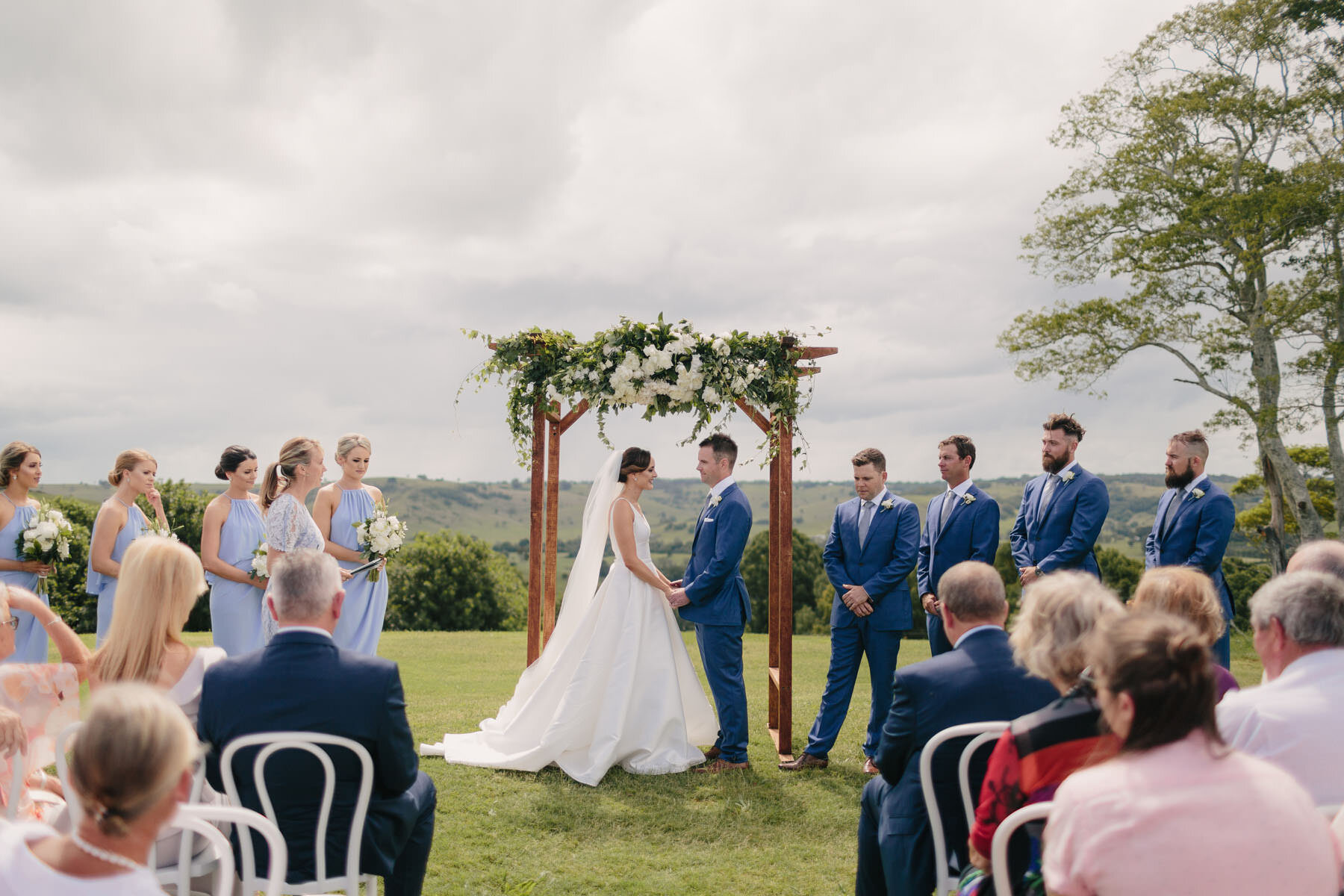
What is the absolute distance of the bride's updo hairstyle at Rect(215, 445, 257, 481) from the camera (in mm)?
6566

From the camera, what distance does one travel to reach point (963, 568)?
3.30 metres

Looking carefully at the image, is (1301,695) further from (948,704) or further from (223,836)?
(223,836)

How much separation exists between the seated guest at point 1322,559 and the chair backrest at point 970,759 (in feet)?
4.57

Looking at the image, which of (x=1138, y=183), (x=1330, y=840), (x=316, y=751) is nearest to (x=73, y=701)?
(x=316, y=751)

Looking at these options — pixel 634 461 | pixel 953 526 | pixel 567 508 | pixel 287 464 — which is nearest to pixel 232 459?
pixel 287 464

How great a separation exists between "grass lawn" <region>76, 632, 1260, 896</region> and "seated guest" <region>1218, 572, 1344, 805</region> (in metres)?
2.45

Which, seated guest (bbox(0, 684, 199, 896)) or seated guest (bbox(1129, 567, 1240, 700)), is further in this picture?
seated guest (bbox(1129, 567, 1240, 700))

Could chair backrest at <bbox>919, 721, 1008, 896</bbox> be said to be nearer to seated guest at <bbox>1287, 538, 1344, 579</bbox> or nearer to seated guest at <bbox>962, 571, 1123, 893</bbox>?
seated guest at <bbox>962, 571, 1123, 893</bbox>

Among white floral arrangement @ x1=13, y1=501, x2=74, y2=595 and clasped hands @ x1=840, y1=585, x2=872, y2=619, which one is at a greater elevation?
white floral arrangement @ x1=13, y1=501, x2=74, y2=595

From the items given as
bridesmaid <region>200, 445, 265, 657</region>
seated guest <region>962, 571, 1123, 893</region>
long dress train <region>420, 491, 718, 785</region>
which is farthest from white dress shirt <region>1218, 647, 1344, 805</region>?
bridesmaid <region>200, 445, 265, 657</region>

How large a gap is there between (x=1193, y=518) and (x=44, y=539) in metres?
8.41

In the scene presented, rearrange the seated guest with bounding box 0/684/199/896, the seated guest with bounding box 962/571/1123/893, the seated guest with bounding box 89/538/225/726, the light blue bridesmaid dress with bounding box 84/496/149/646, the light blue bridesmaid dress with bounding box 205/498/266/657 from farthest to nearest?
1. the light blue bridesmaid dress with bounding box 205/498/266/657
2. the light blue bridesmaid dress with bounding box 84/496/149/646
3. the seated guest with bounding box 89/538/225/726
4. the seated guest with bounding box 962/571/1123/893
5. the seated guest with bounding box 0/684/199/896

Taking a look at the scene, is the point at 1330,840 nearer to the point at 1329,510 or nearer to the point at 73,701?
the point at 73,701

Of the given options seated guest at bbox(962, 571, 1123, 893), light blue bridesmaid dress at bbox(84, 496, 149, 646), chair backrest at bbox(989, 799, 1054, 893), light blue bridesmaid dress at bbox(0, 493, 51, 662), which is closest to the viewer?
chair backrest at bbox(989, 799, 1054, 893)
